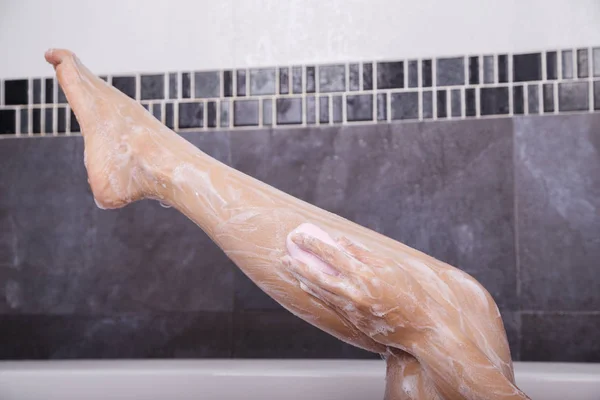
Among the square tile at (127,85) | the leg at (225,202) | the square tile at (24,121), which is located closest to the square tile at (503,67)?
the leg at (225,202)

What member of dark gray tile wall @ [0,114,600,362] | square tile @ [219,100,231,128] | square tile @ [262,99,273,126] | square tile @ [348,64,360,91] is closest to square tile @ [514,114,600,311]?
dark gray tile wall @ [0,114,600,362]

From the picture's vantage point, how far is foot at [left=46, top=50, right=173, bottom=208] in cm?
112

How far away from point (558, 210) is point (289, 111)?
0.75m

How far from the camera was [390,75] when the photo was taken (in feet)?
5.67

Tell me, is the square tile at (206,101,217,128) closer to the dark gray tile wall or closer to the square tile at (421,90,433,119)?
the dark gray tile wall

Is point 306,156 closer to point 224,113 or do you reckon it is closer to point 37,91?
point 224,113

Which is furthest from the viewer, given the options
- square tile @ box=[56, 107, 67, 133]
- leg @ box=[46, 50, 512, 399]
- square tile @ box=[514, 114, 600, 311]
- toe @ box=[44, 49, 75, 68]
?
square tile @ box=[56, 107, 67, 133]

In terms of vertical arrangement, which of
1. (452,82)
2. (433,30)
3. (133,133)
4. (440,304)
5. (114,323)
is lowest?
(114,323)

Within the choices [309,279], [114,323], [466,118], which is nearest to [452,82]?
[466,118]

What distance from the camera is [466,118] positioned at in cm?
169

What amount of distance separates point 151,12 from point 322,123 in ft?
1.92

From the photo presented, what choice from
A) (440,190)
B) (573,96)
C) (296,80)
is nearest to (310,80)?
(296,80)

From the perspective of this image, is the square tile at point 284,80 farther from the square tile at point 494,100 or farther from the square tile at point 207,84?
the square tile at point 494,100

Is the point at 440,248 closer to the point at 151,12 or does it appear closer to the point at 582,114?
the point at 582,114
